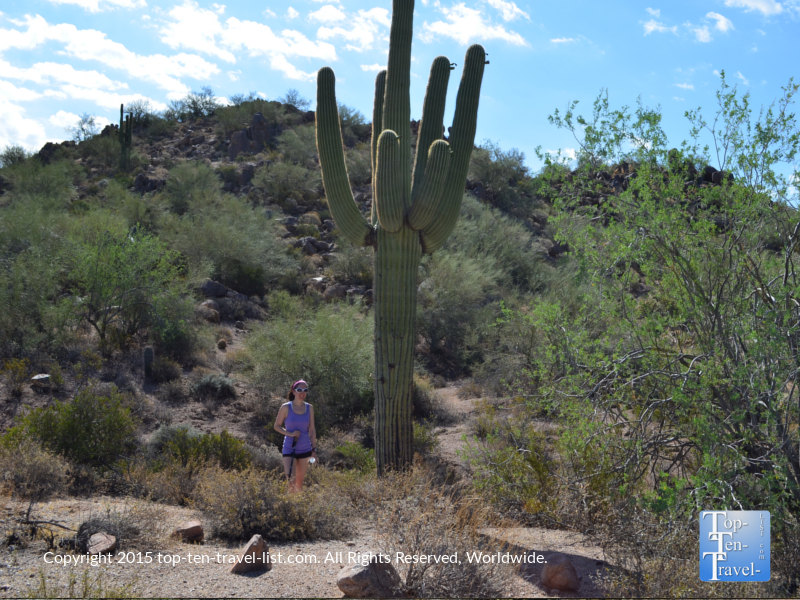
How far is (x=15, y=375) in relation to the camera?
1032cm

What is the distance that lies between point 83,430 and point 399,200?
5.45 meters

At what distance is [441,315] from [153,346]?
26.1ft

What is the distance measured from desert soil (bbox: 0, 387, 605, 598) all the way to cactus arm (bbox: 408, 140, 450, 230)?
3.96 m

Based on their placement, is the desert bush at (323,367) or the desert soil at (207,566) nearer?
the desert soil at (207,566)

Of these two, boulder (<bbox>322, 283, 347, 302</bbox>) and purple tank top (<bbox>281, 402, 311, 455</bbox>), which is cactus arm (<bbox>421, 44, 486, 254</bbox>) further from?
boulder (<bbox>322, 283, 347, 302</bbox>)

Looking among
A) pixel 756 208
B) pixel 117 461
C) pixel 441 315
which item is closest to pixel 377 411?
pixel 117 461

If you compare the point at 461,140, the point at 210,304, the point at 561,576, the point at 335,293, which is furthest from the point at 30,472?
the point at 335,293

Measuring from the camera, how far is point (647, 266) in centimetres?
498

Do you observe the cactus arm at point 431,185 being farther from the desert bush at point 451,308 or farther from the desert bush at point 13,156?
the desert bush at point 13,156

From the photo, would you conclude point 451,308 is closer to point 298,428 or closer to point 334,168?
point 334,168

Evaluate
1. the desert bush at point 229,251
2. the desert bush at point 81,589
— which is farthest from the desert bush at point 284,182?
the desert bush at point 81,589

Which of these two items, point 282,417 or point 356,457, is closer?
point 282,417

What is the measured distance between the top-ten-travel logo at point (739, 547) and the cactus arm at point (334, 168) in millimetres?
5360

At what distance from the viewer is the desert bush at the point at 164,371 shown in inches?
472
